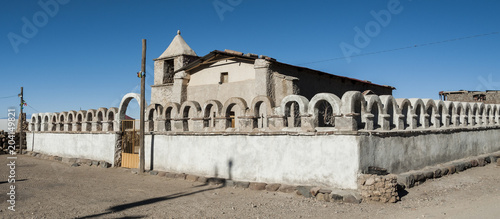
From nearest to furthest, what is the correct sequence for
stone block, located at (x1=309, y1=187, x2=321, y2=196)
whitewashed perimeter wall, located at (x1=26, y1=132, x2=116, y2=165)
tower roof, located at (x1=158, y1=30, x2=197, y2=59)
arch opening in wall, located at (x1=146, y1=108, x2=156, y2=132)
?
stone block, located at (x1=309, y1=187, x2=321, y2=196), arch opening in wall, located at (x1=146, y1=108, x2=156, y2=132), whitewashed perimeter wall, located at (x1=26, y1=132, x2=116, y2=165), tower roof, located at (x1=158, y1=30, x2=197, y2=59)

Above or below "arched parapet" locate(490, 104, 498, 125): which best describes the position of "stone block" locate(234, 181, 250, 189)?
below

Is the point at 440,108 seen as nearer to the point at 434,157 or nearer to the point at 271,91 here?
the point at 434,157

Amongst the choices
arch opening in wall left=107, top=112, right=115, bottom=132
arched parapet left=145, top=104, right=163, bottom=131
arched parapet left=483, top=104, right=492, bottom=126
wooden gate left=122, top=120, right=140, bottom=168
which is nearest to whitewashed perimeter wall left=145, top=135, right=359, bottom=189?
arched parapet left=145, top=104, right=163, bottom=131

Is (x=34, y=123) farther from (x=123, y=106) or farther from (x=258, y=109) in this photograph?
(x=258, y=109)

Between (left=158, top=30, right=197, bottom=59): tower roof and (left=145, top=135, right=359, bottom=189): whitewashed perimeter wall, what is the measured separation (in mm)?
7623

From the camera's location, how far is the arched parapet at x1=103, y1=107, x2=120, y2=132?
48.3ft

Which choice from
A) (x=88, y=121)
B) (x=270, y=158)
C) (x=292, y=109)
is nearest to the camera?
(x=270, y=158)

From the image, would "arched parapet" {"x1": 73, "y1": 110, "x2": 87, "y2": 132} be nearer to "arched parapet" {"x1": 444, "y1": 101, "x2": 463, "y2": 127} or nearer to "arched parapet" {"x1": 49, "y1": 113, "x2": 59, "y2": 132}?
"arched parapet" {"x1": 49, "y1": 113, "x2": 59, "y2": 132}

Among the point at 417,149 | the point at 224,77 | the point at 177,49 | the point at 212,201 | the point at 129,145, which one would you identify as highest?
the point at 177,49

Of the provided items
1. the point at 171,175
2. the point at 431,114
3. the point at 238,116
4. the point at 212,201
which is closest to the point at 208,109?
the point at 238,116

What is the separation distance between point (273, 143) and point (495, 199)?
5277mm

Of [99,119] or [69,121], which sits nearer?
[99,119]

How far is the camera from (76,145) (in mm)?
16797

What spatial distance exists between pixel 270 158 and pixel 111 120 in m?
8.90
